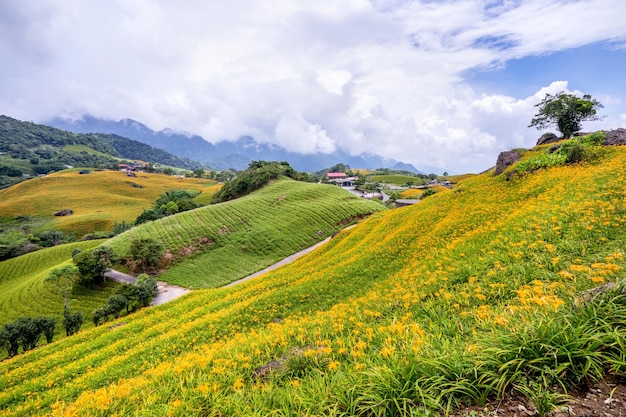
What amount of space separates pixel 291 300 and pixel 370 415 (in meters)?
10.3

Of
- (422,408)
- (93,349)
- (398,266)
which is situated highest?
(422,408)

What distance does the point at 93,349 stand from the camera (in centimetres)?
1368

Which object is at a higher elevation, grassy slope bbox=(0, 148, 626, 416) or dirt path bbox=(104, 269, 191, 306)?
grassy slope bbox=(0, 148, 626, 416)

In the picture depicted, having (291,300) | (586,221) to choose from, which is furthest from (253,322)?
(586,221)

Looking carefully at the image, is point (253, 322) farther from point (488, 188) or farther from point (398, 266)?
point (488, 188)

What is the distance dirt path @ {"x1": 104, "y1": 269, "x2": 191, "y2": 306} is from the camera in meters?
37.6

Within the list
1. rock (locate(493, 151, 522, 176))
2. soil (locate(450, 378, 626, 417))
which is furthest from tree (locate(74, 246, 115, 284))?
rock (locate(493, 151, 522, 176))

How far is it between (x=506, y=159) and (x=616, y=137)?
7.77m

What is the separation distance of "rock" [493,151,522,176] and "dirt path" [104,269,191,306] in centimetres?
4192

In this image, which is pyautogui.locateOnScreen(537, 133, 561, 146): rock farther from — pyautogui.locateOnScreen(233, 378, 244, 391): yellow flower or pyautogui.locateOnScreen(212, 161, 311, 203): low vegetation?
pyautogui.locateOnScreen(212, 161, 311, 203): low vegetation

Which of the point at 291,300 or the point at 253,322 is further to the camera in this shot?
the point at 291,300

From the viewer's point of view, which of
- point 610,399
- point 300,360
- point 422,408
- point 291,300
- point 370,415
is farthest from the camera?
point 291,300

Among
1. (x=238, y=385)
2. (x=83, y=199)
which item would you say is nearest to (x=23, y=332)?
(x=238, y=385)

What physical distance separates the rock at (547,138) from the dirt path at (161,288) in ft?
182
